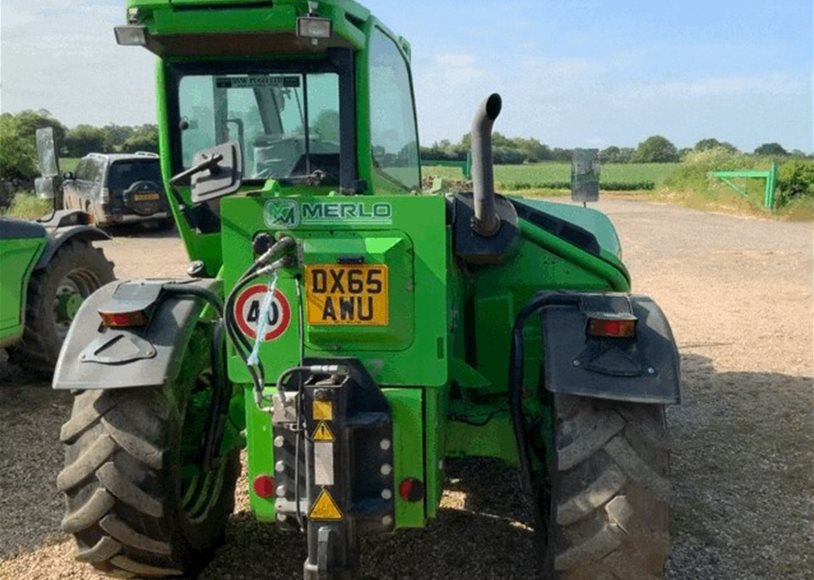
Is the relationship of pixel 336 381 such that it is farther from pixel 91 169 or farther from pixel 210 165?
pixel 91 169

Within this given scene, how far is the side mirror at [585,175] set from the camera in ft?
16.4

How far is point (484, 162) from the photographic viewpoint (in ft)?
10.2

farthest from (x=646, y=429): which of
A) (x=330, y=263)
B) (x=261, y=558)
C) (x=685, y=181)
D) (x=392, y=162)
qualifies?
(x=685, y=181)

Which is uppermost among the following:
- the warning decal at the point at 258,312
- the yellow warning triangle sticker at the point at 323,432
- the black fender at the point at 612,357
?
the warning decal at the point at 258,312

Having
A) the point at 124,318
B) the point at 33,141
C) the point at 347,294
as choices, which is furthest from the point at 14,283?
the point at 33,141

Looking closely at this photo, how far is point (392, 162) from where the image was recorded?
4.91 metres

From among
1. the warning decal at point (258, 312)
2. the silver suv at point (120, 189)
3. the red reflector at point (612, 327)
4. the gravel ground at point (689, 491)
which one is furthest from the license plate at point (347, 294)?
the silver suv at point (120, 189)

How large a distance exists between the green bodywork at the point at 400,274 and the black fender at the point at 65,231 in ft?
10.1

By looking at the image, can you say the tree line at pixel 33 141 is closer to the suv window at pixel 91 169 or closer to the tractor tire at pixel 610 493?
the suv window at pixel 91 169

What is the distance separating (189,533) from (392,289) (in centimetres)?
150

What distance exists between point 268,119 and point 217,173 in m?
1.51

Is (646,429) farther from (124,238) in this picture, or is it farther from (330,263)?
(124,238)

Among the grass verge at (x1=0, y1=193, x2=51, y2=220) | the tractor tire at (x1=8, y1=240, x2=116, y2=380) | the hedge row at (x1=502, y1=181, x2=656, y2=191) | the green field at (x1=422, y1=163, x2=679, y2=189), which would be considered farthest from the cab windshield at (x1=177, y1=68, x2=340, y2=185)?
the hedge row at (x1=502, y1=181, x2=656, y2=191)

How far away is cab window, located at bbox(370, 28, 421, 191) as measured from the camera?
449cm
